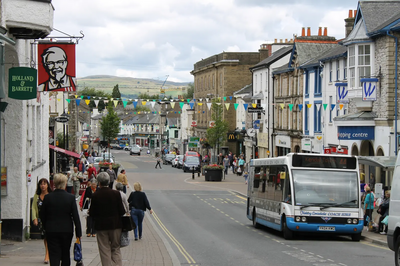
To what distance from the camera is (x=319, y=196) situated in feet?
59.2

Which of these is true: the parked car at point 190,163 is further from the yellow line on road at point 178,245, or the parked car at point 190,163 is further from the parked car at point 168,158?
the yellow line on road at point 178,245

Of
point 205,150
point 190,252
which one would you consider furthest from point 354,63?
point 205,150

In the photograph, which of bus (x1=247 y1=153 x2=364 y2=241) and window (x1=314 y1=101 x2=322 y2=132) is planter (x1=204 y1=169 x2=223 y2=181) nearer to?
window (x1=314 y1=101 x2=322 y2=132)

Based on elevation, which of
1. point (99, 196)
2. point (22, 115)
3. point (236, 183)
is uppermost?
point (22, 115)

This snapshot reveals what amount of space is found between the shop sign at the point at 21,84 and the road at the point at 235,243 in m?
5.01

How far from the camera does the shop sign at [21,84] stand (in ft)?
41.7

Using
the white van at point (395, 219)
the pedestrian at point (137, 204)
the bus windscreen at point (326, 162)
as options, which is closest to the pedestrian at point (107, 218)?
the white van at point (395, 219)

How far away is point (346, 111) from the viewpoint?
38594 mm

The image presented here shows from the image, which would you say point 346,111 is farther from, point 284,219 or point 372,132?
point 284,219


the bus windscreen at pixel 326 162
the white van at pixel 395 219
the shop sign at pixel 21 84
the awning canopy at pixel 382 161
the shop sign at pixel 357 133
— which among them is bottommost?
the white van at pixel 395 219

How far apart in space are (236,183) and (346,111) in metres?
12.2

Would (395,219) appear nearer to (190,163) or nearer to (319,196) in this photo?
(319,196)

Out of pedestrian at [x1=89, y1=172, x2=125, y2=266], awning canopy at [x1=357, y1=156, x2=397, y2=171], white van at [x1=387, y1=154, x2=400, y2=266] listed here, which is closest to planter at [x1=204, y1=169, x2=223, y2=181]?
awning canopy at [x1=357, y1=156, x2=397, y2=171]

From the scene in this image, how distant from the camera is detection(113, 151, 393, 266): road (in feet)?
45.6
